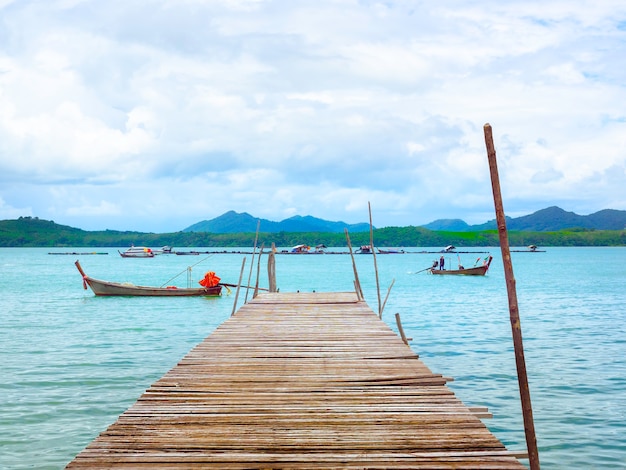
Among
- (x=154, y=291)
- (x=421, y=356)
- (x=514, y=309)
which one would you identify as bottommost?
(x=421, y=356)

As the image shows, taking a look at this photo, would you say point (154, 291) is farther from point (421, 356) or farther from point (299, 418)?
point (299, 418)

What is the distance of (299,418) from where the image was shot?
19.0 ft

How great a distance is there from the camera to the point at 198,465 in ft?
15.2

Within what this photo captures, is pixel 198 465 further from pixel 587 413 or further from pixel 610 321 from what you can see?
pixel 610 321

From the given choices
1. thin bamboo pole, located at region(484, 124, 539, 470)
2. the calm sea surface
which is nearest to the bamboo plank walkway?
thin bamboo pole, located at region(484, 124, 539, 470)

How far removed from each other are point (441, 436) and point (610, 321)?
22633mm

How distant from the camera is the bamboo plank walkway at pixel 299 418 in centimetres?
475

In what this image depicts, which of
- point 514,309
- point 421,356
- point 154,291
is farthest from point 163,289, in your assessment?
point 514,309

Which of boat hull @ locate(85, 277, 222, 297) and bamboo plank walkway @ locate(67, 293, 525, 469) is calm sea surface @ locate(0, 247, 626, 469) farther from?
bamboo plank walkway @ locate(67, 293, 525, 469)

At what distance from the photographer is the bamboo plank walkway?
4.75m

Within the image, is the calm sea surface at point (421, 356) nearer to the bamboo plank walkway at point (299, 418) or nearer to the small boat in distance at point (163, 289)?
the small boat in distance at point (163, 289)

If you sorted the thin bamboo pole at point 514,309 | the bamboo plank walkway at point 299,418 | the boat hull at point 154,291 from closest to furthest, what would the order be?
the bamboo plank walkway at point 299,418 < the thin bamboo pole at point 514,309 < the boat hull at point 154,291

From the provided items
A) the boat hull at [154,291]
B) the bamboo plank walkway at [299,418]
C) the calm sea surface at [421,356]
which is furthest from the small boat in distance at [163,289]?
the bamboo plank walkway at [299,418]

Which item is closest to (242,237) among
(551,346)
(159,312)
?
(159,312)
